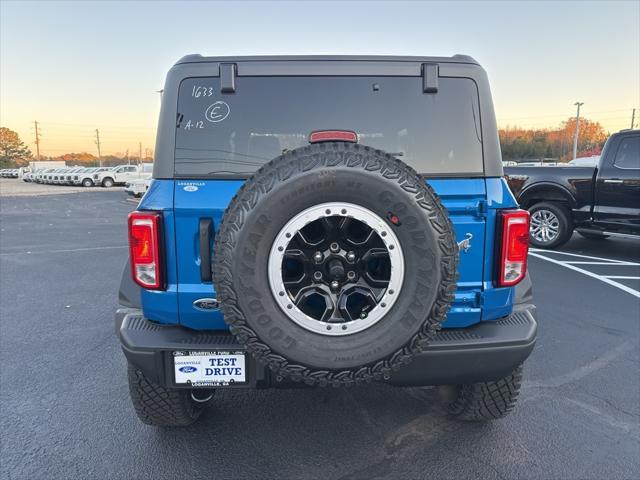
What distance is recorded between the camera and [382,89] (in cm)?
226

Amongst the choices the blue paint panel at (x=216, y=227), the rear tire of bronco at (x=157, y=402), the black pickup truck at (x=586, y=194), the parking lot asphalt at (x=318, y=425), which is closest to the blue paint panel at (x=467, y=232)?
the blue paint panel at (x=216, y=227)

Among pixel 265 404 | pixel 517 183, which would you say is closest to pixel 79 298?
pixel 265 404

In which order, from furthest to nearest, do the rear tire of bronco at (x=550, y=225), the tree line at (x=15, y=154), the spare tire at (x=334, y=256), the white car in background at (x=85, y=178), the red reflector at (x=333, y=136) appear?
the tree line at (x=15, y=154) < the white car in background at (x=85, y=178) < the rear tire of bronco at (x=550, y=225) < the red reflector at (x=333, y=136) < the spare tire at (x=334, y=256)

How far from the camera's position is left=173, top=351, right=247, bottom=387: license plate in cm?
203

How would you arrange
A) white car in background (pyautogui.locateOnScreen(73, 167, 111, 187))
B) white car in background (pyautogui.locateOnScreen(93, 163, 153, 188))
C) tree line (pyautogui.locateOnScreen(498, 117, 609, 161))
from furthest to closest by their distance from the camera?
1. tree line (pyautogui.locateOnScreen(498, 117, 609, 161))
2. white car in background (pyautogui.locateOnScreen(73, 167, 111, 187))
3. white car in background (pyautogui.locateOnScreen(93, 163, 153, 188))

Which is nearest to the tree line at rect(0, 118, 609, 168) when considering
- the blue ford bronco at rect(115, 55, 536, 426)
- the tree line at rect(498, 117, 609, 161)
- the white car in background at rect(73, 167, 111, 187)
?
the tree line at rect(498, 117, 609, 161)

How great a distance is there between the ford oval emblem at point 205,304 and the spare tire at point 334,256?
0.31 metres

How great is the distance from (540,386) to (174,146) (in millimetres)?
3012

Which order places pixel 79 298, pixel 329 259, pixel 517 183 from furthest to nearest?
pixel 517 183 < pixel 79 298 < pixel 329 259

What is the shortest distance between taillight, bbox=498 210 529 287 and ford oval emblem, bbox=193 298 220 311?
1426 millimetres

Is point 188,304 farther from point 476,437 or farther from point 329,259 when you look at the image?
point 476,437

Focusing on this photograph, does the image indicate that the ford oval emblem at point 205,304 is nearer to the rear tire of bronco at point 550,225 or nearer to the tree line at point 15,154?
the rear tire of bronco at point 550,225

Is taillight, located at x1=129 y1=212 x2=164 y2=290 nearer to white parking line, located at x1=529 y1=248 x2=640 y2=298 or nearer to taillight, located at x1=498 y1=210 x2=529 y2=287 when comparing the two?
taillight, located at x1=498 y1=210 x2=529 y2=287

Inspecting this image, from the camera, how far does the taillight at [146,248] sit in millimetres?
2072
